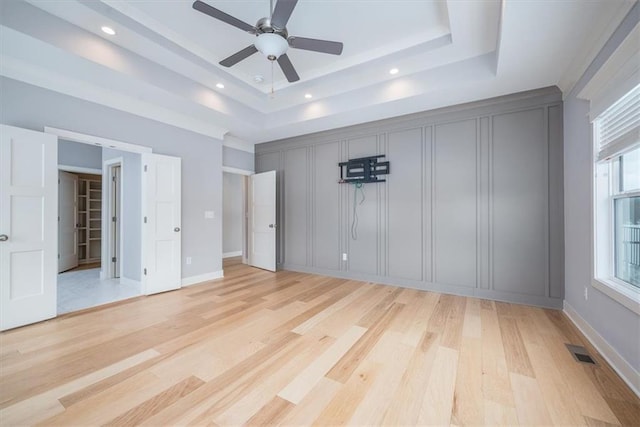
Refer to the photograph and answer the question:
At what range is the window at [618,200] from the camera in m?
1.96

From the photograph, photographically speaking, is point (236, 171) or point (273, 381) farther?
point (236, 171)

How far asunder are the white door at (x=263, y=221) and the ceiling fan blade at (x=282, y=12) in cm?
329

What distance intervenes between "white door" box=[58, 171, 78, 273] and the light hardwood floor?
138 inches

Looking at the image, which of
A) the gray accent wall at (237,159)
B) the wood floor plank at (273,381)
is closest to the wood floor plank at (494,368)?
the wood floor plank at (273,381)

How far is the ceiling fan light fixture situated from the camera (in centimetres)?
223

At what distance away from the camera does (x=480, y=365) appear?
2064mm

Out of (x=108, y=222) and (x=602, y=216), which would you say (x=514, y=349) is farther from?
(x=108, y=222)

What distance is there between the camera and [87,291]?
3.96 m

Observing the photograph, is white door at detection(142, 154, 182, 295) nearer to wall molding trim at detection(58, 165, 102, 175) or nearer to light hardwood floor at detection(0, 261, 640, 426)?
light hardwood floor at detection(0, 261, 640, 426)

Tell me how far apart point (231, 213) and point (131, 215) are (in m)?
3.26

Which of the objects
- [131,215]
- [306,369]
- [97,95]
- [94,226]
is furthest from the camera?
[94,226]

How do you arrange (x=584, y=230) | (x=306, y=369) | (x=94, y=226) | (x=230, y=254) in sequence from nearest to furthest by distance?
(x=306, y=369)
(x=584, y=230)
(x=94, y=226)
(x=230, y=254)

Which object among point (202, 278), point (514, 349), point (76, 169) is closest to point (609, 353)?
point (514, 349)

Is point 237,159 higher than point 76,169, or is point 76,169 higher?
point 237,159
